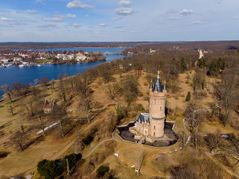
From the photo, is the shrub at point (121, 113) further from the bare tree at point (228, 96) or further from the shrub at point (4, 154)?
the shrub at point (4, 154)

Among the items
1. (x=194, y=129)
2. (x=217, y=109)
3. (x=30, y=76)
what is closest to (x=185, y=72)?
(x=217, y=109)

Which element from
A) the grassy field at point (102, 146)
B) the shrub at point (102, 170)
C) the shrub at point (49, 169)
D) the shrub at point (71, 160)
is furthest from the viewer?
the shrub at point (71, 160)

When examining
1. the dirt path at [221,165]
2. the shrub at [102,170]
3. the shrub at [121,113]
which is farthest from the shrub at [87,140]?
the dirt path at [221,165]

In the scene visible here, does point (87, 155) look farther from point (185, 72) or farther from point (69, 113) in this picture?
point (185, 72)

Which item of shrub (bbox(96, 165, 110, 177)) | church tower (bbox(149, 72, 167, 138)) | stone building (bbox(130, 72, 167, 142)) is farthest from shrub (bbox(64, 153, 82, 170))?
church tower (bbox(149, 72, 167, 138))

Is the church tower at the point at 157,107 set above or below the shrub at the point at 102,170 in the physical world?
above

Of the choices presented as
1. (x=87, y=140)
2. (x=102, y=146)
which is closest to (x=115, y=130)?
(x=87, y=140)

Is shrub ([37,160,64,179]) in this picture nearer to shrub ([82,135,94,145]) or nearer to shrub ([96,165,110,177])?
shrub ([96,165,110,177])

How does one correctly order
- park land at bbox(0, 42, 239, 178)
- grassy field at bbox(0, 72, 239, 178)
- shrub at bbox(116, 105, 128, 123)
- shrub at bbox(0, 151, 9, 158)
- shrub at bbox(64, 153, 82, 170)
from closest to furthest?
park land at bbox(0, 42, 239, 178) → grassy field at bbox(0, 72, 239, 178) → shrub at bbox(64, 153, 82, 170) → shrub at bbox(0, 151, 9, 158) → shrub at bbox(116, 105, 128, 123)

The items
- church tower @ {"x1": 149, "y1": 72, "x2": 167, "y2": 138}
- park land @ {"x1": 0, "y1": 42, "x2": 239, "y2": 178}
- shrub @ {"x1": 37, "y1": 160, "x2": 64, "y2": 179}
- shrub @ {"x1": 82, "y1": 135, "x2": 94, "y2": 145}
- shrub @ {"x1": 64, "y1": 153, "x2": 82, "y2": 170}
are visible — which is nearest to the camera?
shrub @ {"x1": 37, "y1": 160, "x2": 64, "y2": 179}
